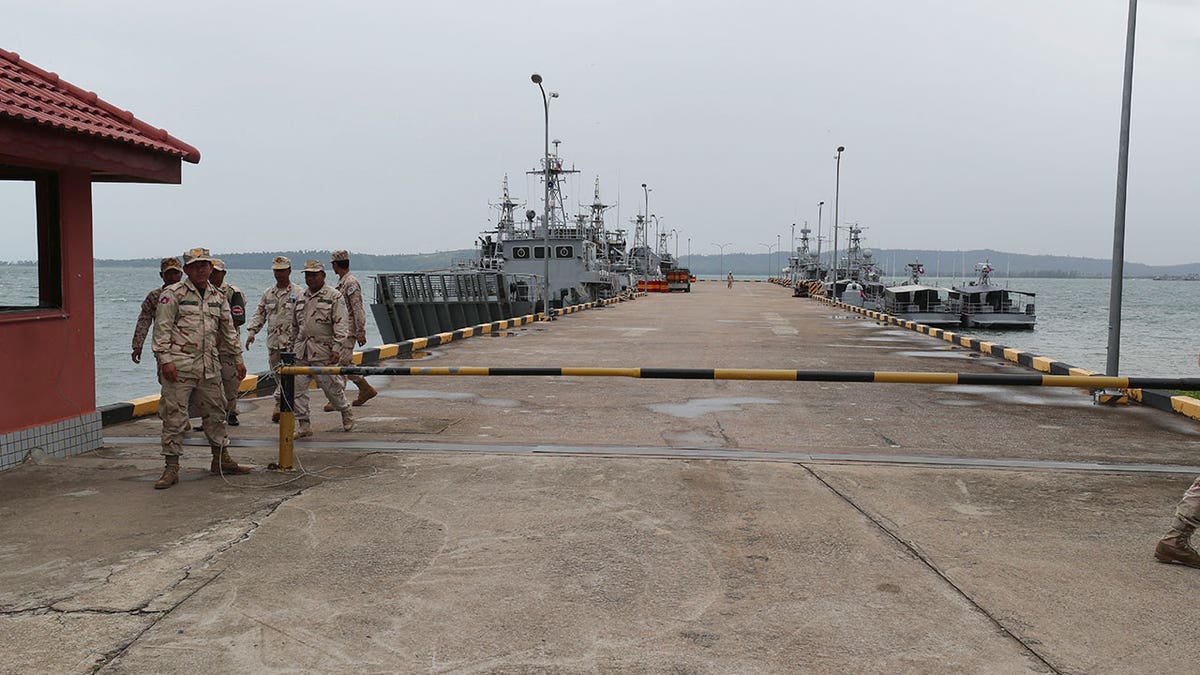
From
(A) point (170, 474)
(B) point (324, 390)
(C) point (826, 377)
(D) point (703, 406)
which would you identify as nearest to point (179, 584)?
(A) point (170, 474)

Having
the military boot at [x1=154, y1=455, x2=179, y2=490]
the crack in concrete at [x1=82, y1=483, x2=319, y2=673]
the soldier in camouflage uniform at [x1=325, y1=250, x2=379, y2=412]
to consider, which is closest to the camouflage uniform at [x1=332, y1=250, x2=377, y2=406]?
the soldier in camouflage uniform at [x1=325, y1=250, x2=379, y2=412]

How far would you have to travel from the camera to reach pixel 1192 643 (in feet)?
12.9

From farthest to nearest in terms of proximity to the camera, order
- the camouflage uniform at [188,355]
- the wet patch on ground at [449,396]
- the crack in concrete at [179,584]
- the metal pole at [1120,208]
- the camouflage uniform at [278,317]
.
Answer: the metal pole at [1120,208]
the wet patch on ground at [449,396]
the camouflage uniform at [278,317]
the camouflage uniform at [188,355]
the crack in concrete at [179,584]

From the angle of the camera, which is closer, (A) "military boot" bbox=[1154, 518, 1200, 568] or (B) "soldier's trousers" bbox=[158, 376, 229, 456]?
(A) "military boot" bbox=[1154, 518, 1200, 568]

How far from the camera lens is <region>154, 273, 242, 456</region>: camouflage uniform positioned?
6.51 m

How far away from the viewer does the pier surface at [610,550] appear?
382 centimetres

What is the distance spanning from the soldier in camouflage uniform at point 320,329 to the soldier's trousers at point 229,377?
2.58 feet

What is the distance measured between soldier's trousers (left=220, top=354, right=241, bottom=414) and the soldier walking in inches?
249

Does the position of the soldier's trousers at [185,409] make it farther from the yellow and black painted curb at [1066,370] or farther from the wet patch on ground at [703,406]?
the yellow and black painted curb at [1066,370]

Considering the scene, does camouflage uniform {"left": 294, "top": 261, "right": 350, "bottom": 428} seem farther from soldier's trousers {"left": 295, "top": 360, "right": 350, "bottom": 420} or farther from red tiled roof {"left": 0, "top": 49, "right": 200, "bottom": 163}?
red tiled roof {"left": 0, "top": 49, "right": 200, "bottom": 163}

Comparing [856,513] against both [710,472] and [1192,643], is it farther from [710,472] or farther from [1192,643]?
[1192,643]

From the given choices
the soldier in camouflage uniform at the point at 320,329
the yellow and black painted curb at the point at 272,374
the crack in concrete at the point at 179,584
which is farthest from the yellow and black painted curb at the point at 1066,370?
the yellow and black painted curb at the point at 272,374

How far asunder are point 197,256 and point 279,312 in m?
2.09

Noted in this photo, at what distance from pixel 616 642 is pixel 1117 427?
25.8ft
